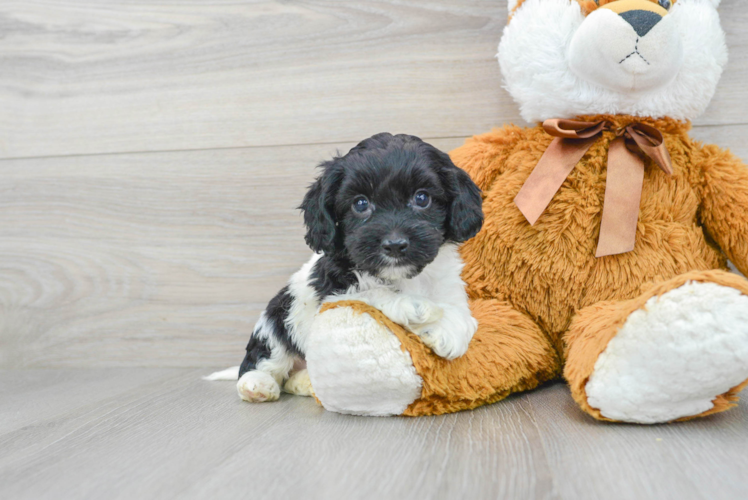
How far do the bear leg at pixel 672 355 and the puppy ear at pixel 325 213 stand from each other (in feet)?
1.94

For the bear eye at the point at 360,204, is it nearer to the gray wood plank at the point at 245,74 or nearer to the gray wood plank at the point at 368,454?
the gray wood plank at the point at 368,454

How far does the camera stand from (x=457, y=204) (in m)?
1.27

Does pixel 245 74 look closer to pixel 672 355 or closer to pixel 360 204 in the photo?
pixel 360 204

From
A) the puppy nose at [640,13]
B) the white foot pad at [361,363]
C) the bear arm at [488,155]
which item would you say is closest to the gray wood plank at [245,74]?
the bear arm at [488,155]

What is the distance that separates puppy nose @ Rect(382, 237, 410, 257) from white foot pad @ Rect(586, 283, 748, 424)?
44 centimetres

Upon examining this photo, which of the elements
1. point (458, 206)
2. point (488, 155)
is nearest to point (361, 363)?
point (458, 206)

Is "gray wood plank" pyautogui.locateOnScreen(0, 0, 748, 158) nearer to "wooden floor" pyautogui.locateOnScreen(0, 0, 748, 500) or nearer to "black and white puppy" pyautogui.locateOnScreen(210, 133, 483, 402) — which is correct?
"wooden floor" pyautogui.locateOnScreen(0, 0, 748, 500)

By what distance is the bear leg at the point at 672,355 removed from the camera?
3.34ft

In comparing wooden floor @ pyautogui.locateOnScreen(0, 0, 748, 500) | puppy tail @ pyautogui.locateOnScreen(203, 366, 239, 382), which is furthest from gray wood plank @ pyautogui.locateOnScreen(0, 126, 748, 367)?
puppy tail @ pyautogui.locateOnScreen(203, 366, 239, 382)

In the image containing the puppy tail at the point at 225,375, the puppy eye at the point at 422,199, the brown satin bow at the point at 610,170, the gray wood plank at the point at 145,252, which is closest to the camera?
the puppy eye at the point at 422,199

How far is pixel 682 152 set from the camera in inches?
57.9

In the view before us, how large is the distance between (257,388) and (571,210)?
0.91 meters

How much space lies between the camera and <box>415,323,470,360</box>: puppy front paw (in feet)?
3.99

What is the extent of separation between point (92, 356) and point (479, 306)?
1.45 m
